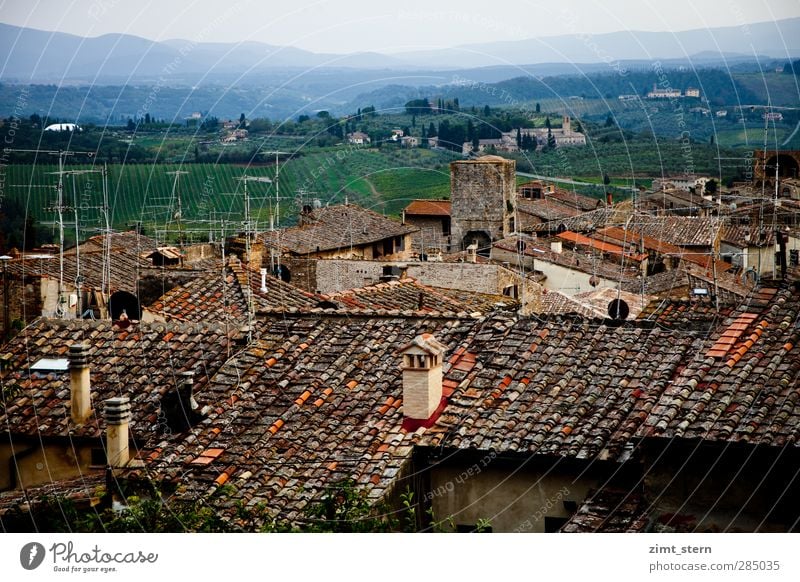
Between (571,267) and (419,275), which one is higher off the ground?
(419,275)

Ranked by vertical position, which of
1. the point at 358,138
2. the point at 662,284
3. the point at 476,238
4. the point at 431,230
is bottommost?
the point at 476,238

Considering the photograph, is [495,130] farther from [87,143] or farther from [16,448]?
[16,448]

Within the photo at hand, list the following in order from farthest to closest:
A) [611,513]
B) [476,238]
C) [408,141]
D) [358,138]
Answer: [476,238]
[408,141]
[358,138]
[611,513]

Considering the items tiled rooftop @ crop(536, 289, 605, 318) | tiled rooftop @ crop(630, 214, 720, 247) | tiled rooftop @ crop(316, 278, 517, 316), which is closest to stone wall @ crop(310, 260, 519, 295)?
tiled rooftop @ crop(536, 289, 605, 318)

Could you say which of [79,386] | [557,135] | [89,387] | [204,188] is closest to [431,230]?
[557,135]

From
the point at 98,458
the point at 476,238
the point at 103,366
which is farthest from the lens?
the point at 476,238

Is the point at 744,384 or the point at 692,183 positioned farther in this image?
the point at 692,183

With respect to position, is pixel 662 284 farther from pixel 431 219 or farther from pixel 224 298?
pixel 431 219

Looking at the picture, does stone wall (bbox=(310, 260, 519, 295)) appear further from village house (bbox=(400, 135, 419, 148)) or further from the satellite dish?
the satellite dish
